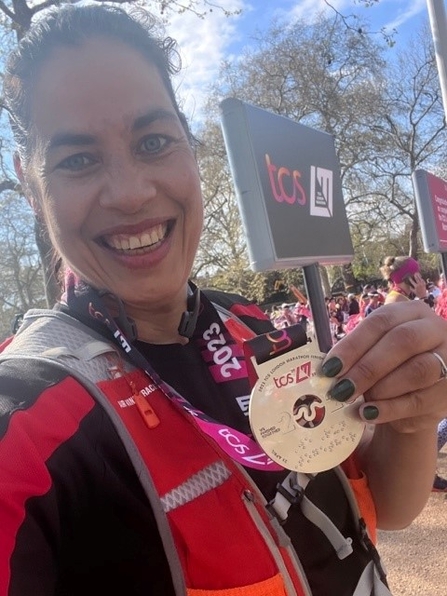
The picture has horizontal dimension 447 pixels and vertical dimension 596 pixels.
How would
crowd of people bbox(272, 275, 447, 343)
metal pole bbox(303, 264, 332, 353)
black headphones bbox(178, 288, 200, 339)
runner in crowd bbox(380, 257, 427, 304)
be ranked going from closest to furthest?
black headphones bbox(178, 288, 200, 339) → metal pole bbox(303, 264, 332, 353) → runner in crowd bbox(380, 257, 427, 304) → crowd of people bbox(272, 275, 447, 343)

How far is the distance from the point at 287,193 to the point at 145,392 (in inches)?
26.4

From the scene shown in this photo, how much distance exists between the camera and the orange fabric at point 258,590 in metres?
0.90

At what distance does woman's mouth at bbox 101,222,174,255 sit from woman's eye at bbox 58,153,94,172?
0.15 meters

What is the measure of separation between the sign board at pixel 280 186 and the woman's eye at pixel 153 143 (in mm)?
196

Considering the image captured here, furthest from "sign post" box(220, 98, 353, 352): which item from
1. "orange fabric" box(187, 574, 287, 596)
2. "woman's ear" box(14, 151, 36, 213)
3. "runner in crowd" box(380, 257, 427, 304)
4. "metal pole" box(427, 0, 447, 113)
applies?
"metal pole" box(427, 0, 447, 113)

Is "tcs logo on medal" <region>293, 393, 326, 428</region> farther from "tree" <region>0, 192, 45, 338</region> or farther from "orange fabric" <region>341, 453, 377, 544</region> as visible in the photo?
"tree" <region>0, 192, 45, 338</region>

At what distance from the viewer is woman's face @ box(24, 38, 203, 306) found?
1.15 meters

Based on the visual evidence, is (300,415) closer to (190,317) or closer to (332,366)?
(332,366)

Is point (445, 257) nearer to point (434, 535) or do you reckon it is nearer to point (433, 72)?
point (434, 535)

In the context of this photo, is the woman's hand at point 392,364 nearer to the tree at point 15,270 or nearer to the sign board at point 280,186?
the sign board at point 280,186

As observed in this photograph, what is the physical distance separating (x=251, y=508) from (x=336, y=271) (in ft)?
110

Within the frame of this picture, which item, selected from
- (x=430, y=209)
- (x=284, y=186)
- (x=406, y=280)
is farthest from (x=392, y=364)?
(x=406, y=280)

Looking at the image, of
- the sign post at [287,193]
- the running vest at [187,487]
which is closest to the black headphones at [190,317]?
the sign post at [287,193]

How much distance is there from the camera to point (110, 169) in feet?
3.84
